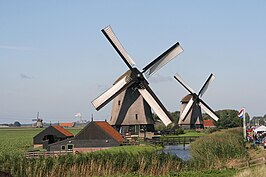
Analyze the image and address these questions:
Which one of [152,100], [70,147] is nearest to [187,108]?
[152,100]

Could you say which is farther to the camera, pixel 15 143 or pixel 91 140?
pixel 15 143

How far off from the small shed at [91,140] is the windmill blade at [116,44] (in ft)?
18.2

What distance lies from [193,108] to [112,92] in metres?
27.5

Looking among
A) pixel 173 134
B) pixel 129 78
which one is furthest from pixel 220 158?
pixel 173 134

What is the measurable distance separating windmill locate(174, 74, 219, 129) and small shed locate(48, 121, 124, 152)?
802 inches

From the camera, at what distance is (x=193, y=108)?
61719mm

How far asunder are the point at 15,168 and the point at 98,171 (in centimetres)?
337

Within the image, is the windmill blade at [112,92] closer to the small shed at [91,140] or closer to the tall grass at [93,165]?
the small shed at [91,140]

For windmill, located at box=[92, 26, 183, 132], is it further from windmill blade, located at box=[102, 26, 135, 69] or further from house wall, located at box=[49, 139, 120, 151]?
house wall, located at box=[49, 139, 120, 151]

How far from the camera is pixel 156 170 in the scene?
19625mm

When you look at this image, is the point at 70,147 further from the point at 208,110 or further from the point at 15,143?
the point at 208,110

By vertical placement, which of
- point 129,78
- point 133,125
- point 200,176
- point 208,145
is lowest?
point 200,176

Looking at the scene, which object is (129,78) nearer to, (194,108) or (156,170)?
(156,170)

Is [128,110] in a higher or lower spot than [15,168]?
higher
